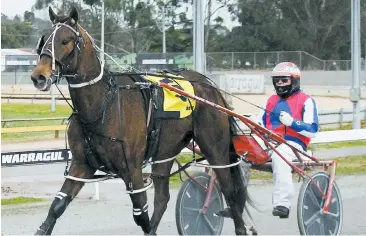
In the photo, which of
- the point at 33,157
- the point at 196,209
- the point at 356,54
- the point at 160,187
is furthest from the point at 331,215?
the point at 356,54

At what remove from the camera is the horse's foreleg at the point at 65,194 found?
6168 mm

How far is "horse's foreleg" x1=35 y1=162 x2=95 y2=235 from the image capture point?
6168mm

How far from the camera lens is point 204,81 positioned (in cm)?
777

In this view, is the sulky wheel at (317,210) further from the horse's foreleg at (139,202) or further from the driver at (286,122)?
the horse's foreleg at (139,202)

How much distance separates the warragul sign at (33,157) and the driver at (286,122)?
3461 millimetres

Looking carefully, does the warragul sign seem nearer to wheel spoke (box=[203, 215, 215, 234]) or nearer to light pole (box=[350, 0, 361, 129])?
wheel spoke (box=[203, 215, 215, 234])

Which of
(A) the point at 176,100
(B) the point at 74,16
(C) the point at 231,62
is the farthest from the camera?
(C) the point at 231,62

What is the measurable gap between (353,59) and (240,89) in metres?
24.5

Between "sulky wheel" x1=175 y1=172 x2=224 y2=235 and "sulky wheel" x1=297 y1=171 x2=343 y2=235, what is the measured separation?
0.87 metres

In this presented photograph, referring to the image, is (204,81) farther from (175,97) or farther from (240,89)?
(240,89)

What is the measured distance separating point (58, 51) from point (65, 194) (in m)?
1.10

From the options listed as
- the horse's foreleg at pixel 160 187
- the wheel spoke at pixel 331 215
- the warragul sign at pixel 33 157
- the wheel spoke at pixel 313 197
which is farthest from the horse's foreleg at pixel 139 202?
the warragul sign at pixel 33 157

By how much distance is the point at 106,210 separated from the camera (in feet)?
33.3

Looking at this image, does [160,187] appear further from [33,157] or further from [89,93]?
[33,157]
